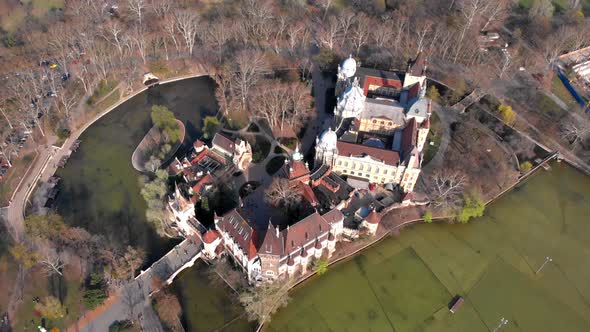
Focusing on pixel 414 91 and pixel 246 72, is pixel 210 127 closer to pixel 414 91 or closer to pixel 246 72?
pixel 246 72

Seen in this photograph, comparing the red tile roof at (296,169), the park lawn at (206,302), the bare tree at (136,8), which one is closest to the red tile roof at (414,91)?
the red tile roof at (296,169)

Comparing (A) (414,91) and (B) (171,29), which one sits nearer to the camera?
(A) (414,91)

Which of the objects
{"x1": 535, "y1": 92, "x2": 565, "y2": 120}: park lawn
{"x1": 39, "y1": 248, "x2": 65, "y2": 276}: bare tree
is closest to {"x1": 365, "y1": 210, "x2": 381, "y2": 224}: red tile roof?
{"x1": 39, "y1": 248, "x2": 65, "y2": 276}: bare tree

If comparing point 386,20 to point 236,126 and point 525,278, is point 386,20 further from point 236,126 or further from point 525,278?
point 525,278

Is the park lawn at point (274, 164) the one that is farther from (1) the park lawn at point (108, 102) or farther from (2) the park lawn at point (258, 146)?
(1) the park lawn at point (108, 102)

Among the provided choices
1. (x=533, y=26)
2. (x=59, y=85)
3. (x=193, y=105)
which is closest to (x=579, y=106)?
A: (x=533, y=26)

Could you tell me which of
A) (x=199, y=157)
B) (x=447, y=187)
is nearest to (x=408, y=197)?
(x=447, y=187)
